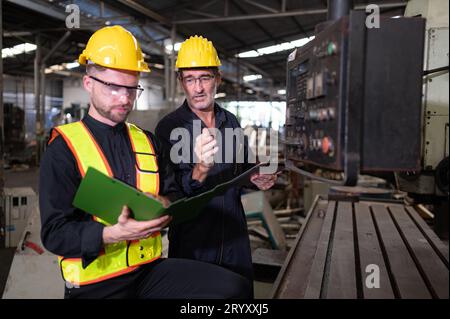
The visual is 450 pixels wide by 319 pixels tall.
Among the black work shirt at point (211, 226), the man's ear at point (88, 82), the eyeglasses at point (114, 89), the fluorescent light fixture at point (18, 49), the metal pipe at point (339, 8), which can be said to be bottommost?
the black work shirt at point (211, 226)

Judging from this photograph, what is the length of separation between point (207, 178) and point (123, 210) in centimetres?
74

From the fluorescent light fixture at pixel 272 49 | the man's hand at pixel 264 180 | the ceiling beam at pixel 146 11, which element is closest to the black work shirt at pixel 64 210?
the man's hand at pixel 264 180

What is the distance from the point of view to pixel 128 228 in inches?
45.3

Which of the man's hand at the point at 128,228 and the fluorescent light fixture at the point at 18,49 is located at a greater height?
the fluorescent light fixture at the point at 18,49

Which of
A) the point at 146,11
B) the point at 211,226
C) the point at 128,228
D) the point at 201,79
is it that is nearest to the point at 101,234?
the point at 128,228

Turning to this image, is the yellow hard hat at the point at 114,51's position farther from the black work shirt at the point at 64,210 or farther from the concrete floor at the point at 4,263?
the concrete floor at the point at 4,263

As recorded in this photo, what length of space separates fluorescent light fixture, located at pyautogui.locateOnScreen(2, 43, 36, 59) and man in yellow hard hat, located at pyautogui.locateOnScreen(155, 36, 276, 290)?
8.64 m

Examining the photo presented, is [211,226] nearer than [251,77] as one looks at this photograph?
Yes

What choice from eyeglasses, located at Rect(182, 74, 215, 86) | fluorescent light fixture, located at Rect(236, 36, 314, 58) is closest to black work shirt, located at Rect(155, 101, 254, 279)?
eyeglasses, located at Rect(182, 74, 215, 86)

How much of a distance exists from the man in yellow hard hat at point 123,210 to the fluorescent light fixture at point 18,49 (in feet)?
29.6

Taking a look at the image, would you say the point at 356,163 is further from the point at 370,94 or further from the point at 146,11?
the point at 146,11

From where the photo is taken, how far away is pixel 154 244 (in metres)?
1.43

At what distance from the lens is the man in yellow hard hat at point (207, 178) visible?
182cm

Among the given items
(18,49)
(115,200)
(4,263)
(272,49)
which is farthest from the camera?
(18,49)
